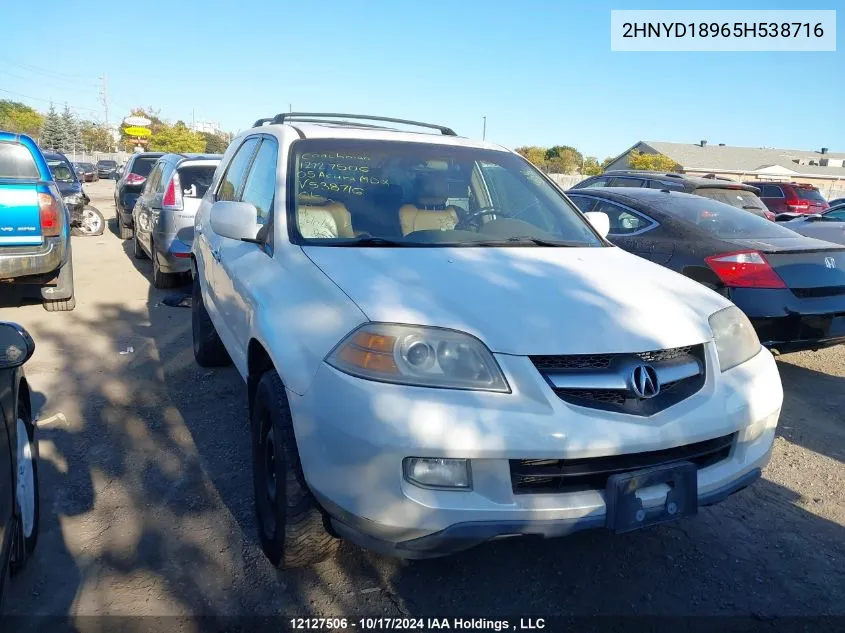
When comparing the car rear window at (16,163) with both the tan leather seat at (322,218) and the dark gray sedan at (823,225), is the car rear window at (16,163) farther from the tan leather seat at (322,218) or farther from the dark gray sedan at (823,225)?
the dark gray sedan at (823,225)

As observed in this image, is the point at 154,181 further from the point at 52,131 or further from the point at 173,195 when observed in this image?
the point at 52,131

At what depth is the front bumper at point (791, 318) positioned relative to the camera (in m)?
4.51

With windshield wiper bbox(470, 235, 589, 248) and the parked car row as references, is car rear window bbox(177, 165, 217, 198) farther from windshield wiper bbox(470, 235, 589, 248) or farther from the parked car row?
windshield wiper bbox(470, 235, 589, 248)

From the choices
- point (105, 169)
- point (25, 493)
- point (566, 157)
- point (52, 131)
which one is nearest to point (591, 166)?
point (566, 157)

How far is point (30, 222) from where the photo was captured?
20.1 ft

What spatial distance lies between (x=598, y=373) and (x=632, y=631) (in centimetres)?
103

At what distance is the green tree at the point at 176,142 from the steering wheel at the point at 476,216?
58674 millimetres

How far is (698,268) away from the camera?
4.91 metres

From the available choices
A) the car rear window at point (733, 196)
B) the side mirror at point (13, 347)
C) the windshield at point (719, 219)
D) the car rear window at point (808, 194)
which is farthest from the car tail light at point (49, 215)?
the car rear window at point (808, 194)

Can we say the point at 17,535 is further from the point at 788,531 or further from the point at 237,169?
the point at 788,531

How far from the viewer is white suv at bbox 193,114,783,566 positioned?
6.70 ft

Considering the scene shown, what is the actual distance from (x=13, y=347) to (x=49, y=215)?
185 inches

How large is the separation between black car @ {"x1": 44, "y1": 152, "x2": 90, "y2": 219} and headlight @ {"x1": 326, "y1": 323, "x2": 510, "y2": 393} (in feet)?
37.7

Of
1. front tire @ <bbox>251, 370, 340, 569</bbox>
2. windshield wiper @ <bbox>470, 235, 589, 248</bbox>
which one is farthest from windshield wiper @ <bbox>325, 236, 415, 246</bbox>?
front tire @ <bbox>251, 370, 340, 569</bbox>
